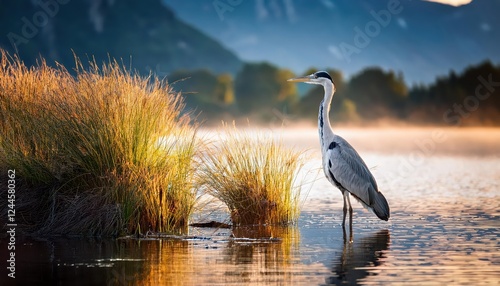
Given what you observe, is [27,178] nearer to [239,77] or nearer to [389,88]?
[389,88]

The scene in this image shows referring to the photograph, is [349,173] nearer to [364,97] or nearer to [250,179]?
[250,179]

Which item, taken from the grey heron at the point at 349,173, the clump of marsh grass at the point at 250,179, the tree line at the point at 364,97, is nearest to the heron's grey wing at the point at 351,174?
the grey heron at the point at 349,173

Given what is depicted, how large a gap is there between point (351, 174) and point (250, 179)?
154 cm

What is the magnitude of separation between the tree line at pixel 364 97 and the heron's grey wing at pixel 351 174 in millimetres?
57266

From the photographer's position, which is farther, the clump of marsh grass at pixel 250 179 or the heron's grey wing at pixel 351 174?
the heron's grey wing at pixel 351 174

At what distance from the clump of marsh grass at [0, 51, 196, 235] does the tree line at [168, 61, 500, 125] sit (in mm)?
58457

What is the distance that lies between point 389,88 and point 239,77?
39.6 m

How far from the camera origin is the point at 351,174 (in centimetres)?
1461

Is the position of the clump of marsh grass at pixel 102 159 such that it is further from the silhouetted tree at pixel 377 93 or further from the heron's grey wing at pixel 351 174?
the silhouetted tree at pixel 377 93

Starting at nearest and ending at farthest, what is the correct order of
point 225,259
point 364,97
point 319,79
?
point 225,259 → point 319,79 → point 364,97

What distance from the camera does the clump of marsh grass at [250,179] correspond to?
1421 cm

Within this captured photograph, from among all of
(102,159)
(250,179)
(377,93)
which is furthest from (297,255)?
(377,93)

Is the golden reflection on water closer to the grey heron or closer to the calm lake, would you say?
the calm lake

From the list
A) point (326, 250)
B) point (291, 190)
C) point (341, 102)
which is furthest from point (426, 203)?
point (341, 102)
